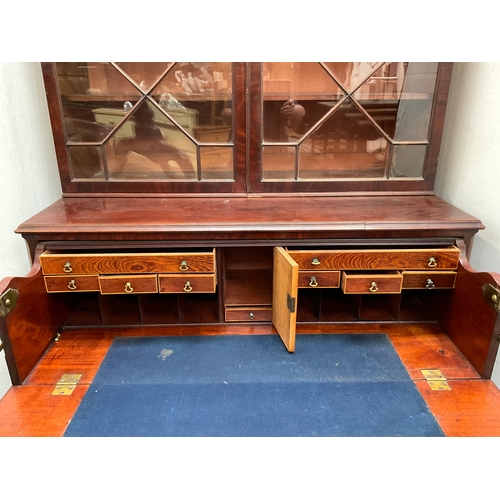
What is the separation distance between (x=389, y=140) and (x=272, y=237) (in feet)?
2.14

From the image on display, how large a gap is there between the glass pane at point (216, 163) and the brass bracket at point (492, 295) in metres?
0.91

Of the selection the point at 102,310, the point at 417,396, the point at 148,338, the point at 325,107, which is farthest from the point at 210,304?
the point at 325,107

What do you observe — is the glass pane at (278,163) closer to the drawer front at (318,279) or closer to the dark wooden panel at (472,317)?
the drawer front at (318,279)

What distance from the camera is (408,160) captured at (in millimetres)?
1529

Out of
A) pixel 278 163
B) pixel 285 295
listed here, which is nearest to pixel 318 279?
pixel 285 295

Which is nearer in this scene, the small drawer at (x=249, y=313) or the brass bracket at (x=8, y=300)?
the brass bracket at (x=8, y=300)

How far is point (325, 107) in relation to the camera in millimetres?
1467

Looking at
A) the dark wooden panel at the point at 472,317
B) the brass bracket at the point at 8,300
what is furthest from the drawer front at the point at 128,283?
the dark wooden panel at the point at 472,317

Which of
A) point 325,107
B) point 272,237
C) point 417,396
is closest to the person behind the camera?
point 417,396

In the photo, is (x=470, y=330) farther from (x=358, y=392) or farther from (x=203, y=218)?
(x=203, y=218)

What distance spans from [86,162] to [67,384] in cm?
82

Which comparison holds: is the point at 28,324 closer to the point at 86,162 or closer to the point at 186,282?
the point at 186,282

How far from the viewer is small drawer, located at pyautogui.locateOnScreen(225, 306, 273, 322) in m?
1.36

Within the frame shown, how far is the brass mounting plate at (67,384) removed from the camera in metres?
1.09
